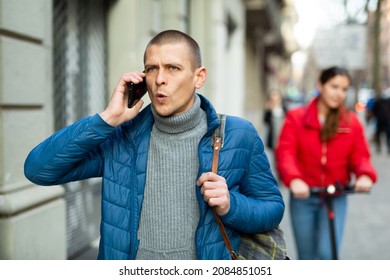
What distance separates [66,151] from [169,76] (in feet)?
1.60

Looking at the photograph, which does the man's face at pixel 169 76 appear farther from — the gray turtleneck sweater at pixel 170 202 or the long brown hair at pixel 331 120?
the long brown hair at pixel 331 120

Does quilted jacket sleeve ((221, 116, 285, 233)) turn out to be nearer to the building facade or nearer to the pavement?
the building facade

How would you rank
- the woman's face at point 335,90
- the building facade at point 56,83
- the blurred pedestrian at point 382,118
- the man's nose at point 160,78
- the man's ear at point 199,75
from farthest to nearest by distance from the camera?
the blurred pedestrian at point 382,118 < the woman's face at point 335,90 < the building facade at point 56,83 < the man's ear at point 199,75 < the man's nose at point 160,78

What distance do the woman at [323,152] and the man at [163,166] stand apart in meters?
1.74

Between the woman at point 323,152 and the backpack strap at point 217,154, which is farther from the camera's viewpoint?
the woman at point 323,152

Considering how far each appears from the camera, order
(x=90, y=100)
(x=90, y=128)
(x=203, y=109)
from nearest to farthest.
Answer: (x=90, y=128) → (x=203, y=109) → (x=90, y=100)

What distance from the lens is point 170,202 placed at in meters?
2.06

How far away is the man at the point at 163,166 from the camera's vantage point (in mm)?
2035

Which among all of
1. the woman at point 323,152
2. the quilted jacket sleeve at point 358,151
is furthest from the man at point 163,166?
the quilted jacket sleeve at point 358,151

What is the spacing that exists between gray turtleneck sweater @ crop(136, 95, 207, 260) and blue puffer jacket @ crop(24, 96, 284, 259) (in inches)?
1.4

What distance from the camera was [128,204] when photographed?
2078 millimetres
